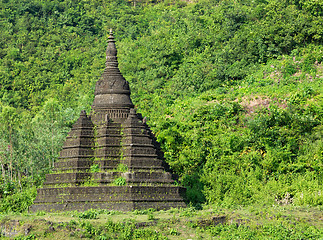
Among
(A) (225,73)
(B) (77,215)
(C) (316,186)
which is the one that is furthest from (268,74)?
(B) (77,215)

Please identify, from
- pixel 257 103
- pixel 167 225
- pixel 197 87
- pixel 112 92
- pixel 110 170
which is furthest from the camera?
pixel 197 87

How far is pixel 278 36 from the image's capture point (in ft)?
218

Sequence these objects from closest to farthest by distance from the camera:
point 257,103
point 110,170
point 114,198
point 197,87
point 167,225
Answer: point 167,225 → point 114,198 → point 110,170 → point 257,103 → point 197,87

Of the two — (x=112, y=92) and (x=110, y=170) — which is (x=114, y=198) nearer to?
(x=110, y=170)

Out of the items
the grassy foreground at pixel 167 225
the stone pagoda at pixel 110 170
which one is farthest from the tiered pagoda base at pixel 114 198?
the grassy foreground at pixel 167 225

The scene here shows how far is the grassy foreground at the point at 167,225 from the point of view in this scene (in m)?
32.7

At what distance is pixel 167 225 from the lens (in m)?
34.7

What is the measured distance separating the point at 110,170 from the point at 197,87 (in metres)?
28.7

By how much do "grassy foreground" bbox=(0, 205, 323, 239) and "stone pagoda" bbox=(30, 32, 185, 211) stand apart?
46.8 inches

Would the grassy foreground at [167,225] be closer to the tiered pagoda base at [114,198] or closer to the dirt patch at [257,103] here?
the tiered pagoda base at [114,198]

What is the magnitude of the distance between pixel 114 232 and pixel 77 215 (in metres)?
3.16

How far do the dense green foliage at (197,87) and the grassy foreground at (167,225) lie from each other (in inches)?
301

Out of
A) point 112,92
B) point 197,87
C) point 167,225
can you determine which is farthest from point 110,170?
point 197,87

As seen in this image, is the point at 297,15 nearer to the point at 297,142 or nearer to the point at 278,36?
the point at 278,36
